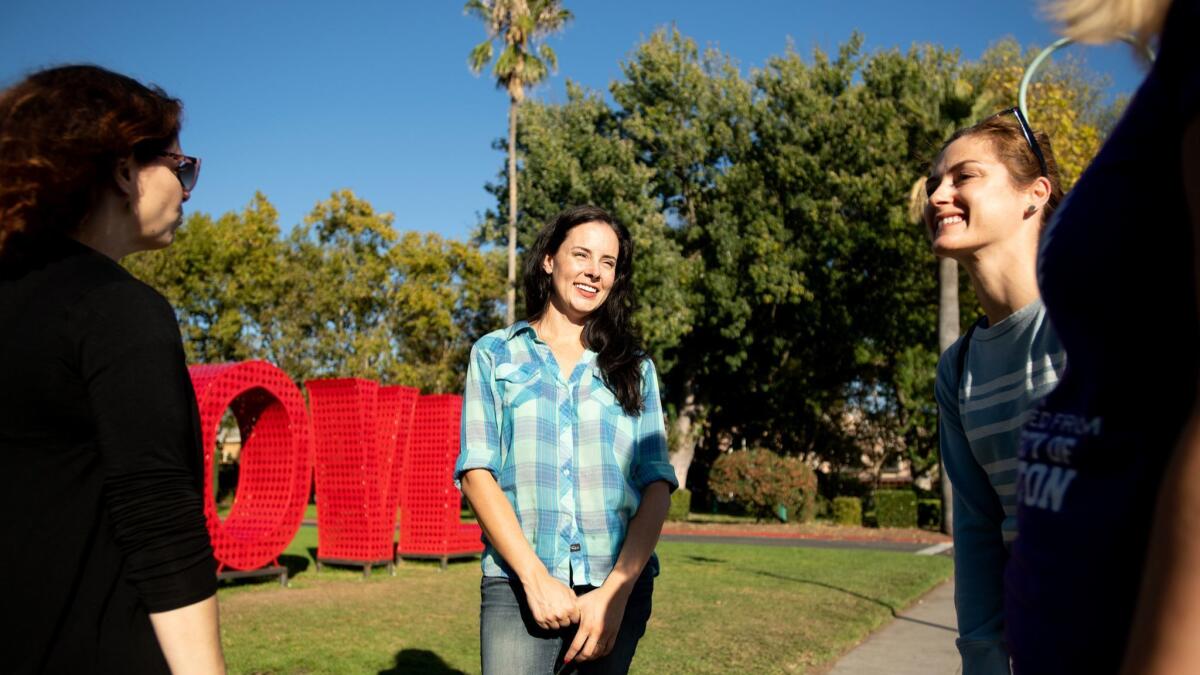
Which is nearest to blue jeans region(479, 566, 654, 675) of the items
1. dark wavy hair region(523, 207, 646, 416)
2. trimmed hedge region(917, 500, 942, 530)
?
dark wavy hair region(523, 207, 646, 416)

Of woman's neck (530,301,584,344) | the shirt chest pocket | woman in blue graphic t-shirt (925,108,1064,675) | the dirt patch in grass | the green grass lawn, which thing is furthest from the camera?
the dirt patch in grass

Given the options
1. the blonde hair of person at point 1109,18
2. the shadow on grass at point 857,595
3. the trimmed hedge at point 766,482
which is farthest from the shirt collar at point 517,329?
the trimmed hedge at point 766,482

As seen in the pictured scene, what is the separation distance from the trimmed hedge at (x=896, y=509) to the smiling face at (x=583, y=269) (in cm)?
2398

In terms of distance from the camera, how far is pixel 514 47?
92.7 ft

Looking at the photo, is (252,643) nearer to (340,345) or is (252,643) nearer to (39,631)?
(39,631)

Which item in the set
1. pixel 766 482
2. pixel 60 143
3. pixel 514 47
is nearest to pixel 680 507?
pixel 766 482

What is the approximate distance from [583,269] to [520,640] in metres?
1.22

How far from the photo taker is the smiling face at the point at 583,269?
10.7 feet

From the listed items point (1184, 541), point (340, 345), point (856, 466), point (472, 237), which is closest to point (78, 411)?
point (1184, 541)

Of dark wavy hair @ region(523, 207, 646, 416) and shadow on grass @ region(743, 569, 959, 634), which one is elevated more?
dark wavy hair @ region(523, 207, 646, 416)

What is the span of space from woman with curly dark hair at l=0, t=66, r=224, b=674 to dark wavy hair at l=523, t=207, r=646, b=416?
161cm

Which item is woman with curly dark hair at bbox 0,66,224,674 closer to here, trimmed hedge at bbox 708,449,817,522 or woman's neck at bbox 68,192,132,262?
woman's neck at bbox 68,192,132,262

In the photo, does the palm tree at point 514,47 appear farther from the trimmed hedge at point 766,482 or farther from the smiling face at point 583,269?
the smiling face at point 583,269

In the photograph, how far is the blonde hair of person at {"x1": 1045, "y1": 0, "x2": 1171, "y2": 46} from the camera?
1103mm
